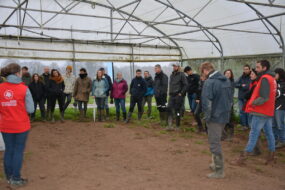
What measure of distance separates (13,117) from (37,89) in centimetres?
533

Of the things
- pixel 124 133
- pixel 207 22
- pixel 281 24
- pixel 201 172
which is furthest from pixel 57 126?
pixel 281 24

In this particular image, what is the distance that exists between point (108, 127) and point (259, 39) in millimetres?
5786

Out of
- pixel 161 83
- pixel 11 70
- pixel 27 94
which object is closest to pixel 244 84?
pixel 161 83

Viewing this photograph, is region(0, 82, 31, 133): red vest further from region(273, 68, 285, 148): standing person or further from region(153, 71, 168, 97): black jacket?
region(153, 71, 168, 97): black jacket

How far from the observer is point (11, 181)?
13.1ft

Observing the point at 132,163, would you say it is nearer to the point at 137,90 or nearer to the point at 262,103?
the point at 262,103

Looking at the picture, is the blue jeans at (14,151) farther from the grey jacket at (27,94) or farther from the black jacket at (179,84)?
the black jacket at (179,84)

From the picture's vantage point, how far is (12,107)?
152 inches

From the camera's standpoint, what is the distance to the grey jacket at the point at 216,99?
13.6 ft

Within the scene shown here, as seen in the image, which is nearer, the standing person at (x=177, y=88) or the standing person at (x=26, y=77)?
the standing person at (x=177, y=88)

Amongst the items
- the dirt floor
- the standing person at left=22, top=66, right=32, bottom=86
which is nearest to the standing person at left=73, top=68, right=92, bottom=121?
the standing person at left=22, top=66, right=32, bottom=86

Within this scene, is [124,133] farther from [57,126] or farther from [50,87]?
[50,87]

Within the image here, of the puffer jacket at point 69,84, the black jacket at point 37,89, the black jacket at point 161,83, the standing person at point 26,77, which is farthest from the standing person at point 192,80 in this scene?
the standing person at point 26,77

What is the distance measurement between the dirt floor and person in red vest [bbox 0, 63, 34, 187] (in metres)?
0.33
